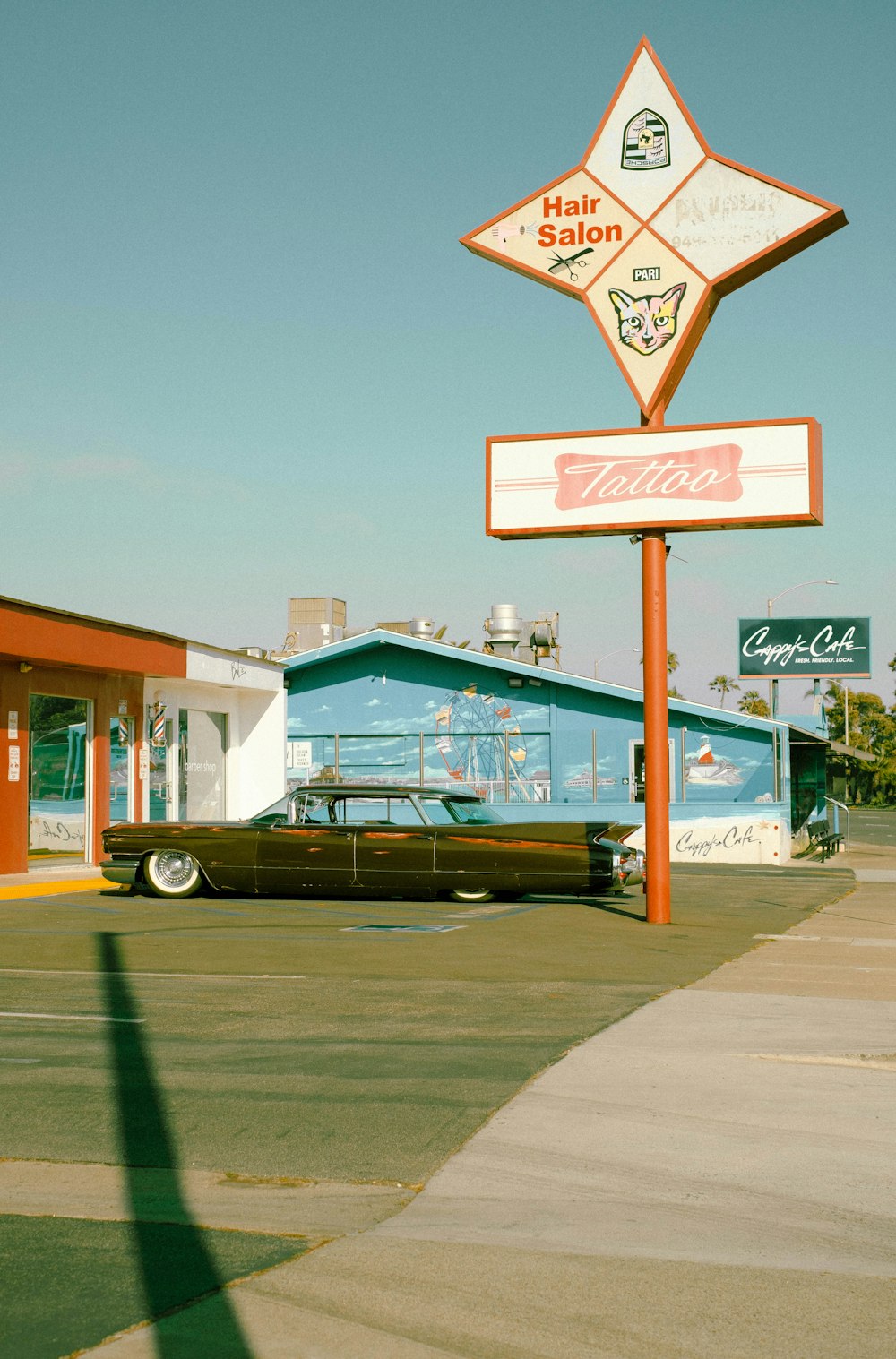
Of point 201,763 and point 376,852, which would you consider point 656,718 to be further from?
point 201,763

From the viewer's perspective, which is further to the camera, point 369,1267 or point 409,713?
point 409,713

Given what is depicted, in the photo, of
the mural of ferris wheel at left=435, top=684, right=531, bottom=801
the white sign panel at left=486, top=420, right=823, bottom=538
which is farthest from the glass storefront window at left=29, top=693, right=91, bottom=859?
the mural of ferris wheel at left=435, top=684, right=531, bottom=801

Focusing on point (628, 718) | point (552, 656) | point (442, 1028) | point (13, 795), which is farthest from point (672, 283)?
point (552, 656)

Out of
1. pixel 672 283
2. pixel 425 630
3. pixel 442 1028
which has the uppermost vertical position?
pixel 672 283

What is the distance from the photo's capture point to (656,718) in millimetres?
16078

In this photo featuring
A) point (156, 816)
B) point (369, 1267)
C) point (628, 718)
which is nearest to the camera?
point (369, 1267)

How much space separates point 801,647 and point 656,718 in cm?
2494

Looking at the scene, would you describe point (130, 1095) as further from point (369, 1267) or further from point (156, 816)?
point (156, 816)

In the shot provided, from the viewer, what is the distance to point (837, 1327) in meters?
4.14

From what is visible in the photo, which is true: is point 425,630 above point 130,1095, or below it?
above

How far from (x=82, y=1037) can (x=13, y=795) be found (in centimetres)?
Answer: 1324

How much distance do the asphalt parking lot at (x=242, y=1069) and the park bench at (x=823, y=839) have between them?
15910 millimetres

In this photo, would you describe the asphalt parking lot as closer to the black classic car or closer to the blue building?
the black classic car

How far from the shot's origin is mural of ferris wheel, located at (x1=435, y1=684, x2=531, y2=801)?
32875 millimetres
